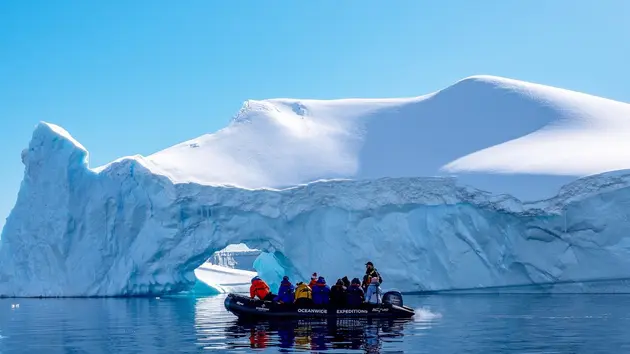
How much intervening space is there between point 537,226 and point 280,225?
39.4 feet

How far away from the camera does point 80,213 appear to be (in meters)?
39.0

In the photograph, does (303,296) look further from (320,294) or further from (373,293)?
(373,293)

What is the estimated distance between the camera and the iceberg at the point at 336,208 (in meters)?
32.2

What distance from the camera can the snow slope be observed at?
34625mm

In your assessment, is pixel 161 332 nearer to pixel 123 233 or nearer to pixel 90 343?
pixel 90 343

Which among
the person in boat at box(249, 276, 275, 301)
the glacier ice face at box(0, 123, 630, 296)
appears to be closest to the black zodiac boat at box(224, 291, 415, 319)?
the person in boat at box(249, 276, 275, 301)

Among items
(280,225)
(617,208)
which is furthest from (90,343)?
(617,208)

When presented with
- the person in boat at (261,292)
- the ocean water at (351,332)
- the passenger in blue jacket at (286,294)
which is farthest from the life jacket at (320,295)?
the person in boat at (261,292)

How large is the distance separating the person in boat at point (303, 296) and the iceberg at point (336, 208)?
14013 mm

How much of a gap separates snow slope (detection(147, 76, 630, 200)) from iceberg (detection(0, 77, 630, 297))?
14 cm

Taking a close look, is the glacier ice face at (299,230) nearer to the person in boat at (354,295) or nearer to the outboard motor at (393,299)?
the outboard motor at (393,299)

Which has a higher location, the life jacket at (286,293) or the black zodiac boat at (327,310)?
the life jacket at (286,293)

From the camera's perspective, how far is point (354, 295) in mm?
20062

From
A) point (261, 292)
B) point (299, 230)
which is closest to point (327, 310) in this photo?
point (261, 292)
